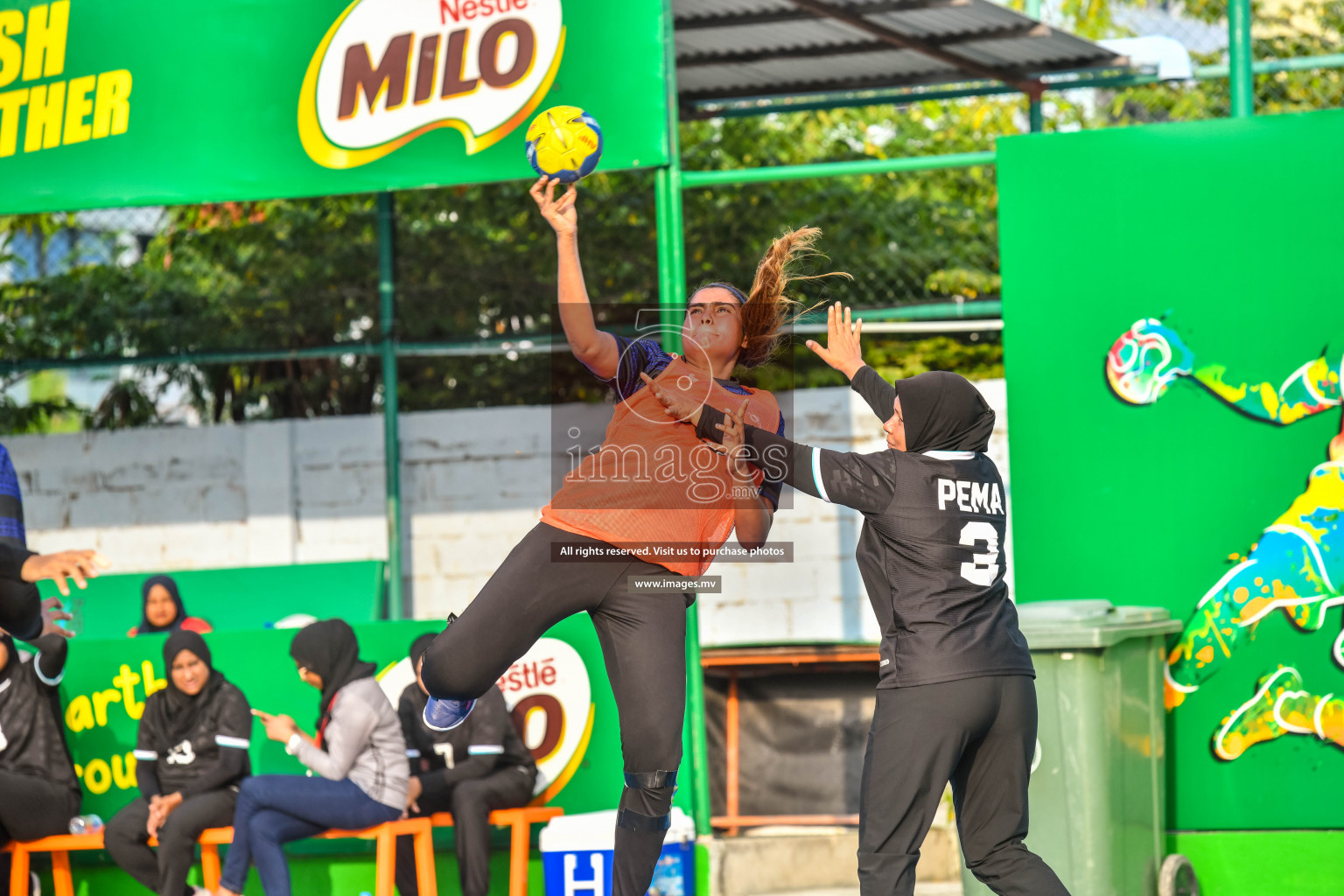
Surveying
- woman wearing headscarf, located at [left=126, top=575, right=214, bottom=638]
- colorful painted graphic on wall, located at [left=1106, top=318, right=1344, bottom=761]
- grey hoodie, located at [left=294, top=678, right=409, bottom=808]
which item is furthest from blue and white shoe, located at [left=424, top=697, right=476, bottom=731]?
woman wearing headscarf, located at [left=126, top=575, right=214, bottom=638]

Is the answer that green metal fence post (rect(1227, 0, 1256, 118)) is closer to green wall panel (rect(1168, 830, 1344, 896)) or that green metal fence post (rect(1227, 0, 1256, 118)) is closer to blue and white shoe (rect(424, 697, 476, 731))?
green wall panel (rect(1168, 830, 1344, 896))

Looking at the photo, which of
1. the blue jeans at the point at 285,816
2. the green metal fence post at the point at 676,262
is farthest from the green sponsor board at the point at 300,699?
the blue jeans at the point at 285,816

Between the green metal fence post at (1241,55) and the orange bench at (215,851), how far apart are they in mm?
4947

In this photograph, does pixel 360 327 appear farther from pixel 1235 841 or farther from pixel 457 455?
pixel 1235 841

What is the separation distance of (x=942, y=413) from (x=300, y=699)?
3.40 m

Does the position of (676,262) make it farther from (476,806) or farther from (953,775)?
(953,775)

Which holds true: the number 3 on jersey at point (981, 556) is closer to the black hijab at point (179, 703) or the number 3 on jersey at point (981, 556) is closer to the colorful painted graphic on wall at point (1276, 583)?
the colorful painted graphic on wall at point (1276, 583)

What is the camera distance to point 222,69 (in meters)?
6.21

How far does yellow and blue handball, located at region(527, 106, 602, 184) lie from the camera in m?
4.32

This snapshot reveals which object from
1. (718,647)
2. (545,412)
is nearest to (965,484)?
(718,647)

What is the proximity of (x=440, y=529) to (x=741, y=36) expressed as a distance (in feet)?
11.2

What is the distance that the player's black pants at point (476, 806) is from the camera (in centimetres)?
565

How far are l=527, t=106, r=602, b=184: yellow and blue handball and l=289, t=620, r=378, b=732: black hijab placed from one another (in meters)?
2.33

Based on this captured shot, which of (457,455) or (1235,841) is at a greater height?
(457,455)
